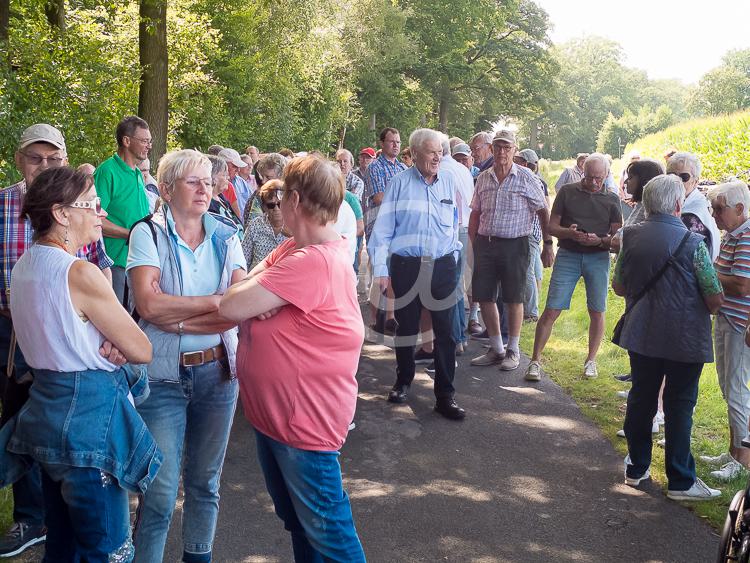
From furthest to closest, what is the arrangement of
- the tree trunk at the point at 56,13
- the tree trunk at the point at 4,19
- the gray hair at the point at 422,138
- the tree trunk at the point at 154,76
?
the tree trunk at the point at 56,13
the tree trunk at the point at 154,76
the tree trunk at the point at 4,19
the gray hair at the point at 422,138

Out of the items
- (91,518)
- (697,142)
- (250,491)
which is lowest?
(250,491)

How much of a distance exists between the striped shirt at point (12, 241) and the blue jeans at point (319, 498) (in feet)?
5.78

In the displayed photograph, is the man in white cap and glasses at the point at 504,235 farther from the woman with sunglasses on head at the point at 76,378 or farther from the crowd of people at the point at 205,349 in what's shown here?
the woman with sunglasses on head at the point at 76,378

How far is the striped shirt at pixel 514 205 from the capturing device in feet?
28.9

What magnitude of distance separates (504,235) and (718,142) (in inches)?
576

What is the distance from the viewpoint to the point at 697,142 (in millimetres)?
23219

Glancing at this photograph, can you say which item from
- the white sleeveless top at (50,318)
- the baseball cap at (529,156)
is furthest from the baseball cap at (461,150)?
the white sleeveless top at (50,318)

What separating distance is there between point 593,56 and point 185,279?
500ft

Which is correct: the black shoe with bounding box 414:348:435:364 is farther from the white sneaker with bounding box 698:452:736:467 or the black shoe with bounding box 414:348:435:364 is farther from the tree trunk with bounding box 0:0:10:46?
the tree trunk with bounding box 0:0:10:46

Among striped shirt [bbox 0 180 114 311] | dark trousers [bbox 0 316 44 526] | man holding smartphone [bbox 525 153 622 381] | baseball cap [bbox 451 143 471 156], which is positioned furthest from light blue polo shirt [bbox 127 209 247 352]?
baseball cap [bbox 451 143 471 156]

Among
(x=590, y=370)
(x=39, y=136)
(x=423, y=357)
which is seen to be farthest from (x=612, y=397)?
(x=39, y=136)

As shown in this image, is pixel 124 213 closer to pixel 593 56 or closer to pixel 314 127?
pixel 314 127

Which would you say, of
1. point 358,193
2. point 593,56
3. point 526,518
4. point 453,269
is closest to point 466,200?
point 453,269

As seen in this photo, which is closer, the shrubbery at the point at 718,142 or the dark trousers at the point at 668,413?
the dark trousers at the point at 668,413
